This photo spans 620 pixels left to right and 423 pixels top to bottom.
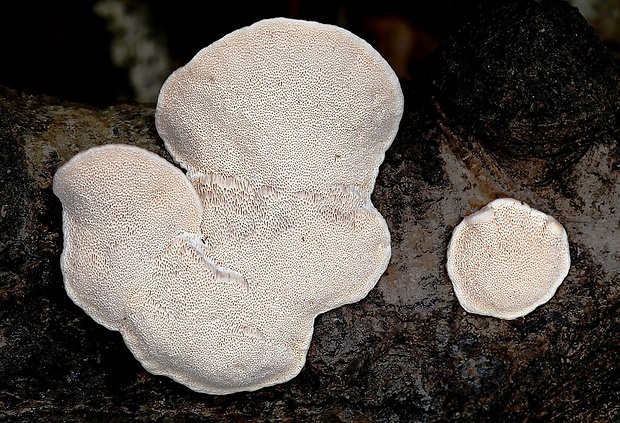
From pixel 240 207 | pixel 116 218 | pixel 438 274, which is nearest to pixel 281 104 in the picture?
pixel 240 207

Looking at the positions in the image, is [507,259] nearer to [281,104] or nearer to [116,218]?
[281,104]

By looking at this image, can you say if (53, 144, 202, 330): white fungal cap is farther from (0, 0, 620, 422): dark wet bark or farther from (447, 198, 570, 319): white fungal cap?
(447, 198, 570, 319): white fungal cap

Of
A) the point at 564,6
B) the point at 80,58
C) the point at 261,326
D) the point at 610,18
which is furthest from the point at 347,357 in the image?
the point at 610,18

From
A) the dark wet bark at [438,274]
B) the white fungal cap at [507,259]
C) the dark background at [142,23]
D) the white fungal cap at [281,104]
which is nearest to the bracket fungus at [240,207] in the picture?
the white fungal cap at [281,104]

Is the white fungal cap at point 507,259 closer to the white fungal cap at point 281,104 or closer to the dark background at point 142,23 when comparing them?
the white fungal cap at point 281,104

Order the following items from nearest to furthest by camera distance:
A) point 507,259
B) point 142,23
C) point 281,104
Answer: point 281,104, point 507,259, point 142,23

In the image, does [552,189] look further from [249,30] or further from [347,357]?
[249,30]
